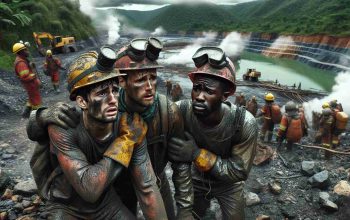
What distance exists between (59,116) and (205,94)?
154 cm

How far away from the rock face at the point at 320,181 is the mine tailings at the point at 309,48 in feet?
73.8

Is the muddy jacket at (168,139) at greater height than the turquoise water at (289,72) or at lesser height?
greater

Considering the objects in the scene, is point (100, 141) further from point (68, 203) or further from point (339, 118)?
point (339, 118)

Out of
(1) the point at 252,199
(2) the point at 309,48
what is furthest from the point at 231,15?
(1) the point at 252,199

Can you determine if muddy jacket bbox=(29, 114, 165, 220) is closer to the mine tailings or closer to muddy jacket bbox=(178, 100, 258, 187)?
muddy jacket bbox=(178, 100, 258, 187)

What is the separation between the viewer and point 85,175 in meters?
2.66

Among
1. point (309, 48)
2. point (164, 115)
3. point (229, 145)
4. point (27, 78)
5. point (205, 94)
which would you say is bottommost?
point (309, 48)

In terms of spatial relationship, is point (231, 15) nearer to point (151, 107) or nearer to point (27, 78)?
point (27, 78)

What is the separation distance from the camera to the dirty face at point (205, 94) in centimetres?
340

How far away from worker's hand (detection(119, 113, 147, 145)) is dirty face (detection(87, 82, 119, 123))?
0.15 m

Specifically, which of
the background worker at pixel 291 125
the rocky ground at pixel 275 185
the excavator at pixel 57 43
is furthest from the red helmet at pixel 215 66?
the excavator at pixel 57 43

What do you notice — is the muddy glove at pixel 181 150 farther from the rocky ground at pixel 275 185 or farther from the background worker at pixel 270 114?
the background worker at pixel 270 114

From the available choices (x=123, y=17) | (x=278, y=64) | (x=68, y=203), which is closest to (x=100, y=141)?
(x=68, y=203)

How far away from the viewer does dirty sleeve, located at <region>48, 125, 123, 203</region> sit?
8.71 ft
